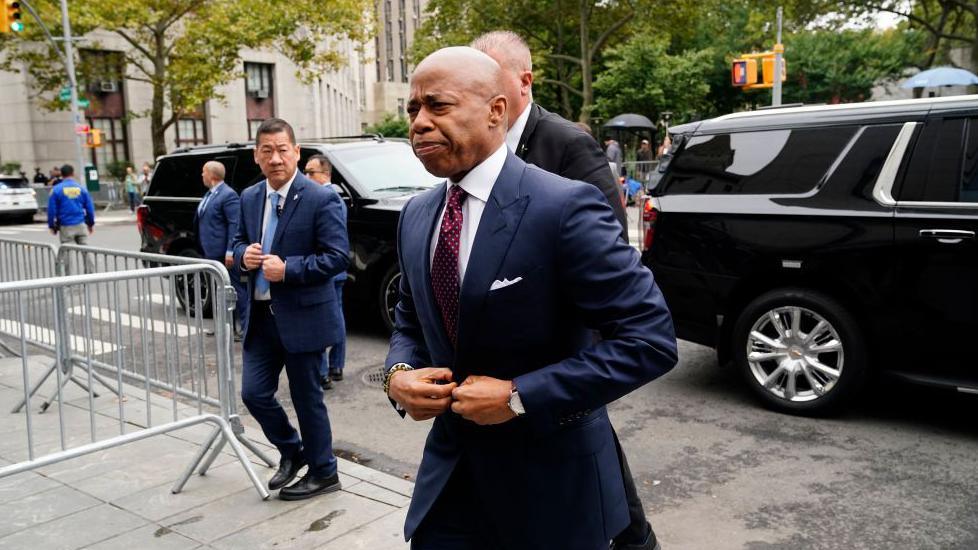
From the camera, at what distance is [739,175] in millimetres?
5832

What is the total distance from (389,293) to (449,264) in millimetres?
6131

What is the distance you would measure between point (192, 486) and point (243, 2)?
2953 centimetres

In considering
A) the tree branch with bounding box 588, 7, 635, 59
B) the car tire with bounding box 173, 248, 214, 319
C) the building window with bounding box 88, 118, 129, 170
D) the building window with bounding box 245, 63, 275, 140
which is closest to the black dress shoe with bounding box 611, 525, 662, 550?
the car tire with bounding box 173, 248, 214, 319

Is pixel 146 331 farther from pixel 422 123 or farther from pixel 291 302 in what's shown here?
pixel 422 123

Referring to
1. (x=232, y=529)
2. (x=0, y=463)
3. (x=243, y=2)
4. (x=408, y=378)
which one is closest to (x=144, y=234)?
(x=0, y=463)

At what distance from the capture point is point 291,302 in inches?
172

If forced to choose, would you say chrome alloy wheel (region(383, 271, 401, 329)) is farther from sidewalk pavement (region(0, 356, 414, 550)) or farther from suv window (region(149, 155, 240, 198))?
suv window (region(149, 155, 240, 198))

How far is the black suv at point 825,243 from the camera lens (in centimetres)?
499

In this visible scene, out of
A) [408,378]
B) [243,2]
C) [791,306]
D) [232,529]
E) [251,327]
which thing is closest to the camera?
[408,378]

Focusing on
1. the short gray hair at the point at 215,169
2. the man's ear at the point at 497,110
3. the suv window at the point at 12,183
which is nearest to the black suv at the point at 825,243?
the man's ear at the point at 497,110

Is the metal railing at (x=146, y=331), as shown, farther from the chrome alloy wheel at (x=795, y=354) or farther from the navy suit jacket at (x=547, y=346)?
the chrome alloy wheel at (x=795, y=354)

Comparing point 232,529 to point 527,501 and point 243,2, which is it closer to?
point 527,501

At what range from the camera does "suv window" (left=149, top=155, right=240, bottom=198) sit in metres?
10.3

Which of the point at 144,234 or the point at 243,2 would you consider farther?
the point at 243,2
